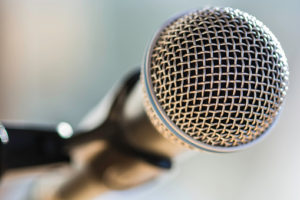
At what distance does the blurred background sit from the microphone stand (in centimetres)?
82

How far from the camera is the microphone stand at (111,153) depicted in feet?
1.90

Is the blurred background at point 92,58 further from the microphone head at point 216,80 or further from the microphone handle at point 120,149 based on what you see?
the microphone head at point 216,80

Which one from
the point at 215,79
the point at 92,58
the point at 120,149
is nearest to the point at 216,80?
the point at 215,79

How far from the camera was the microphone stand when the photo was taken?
58 centimetres

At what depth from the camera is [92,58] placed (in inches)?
60.1

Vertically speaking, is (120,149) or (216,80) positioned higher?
(216,80)

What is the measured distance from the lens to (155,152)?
1.93ft

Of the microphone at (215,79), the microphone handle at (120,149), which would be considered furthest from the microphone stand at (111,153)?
the microphone at (215,79)

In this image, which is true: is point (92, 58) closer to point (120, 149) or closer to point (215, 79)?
point (120, 149)

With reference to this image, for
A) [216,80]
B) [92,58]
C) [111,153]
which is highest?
[216,80]

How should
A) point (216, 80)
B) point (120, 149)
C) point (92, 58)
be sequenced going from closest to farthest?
1. point (216, 80)
2. point (120, 149)
3. point (92, 58)

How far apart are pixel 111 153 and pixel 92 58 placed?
0.96 metres

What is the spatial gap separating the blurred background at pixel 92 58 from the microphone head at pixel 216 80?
0.99 metres

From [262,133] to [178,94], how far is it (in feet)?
0.46
